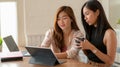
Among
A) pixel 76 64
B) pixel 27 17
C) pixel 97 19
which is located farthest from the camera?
pixel 27 17

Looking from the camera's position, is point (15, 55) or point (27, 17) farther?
point (27, 17)

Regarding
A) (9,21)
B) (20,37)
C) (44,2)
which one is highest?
(44,2)

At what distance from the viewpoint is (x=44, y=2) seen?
319 cm

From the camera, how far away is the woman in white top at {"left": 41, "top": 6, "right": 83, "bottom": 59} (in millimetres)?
2309

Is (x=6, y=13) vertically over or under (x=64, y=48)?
over

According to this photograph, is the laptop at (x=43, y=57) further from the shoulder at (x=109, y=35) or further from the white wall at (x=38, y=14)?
the white wall at (x=38, y=14)

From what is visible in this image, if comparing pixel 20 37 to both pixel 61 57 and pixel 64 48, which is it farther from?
pixel 61 57

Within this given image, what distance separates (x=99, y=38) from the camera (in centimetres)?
207

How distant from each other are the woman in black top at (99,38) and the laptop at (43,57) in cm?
27

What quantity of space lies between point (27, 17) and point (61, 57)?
3.97 feet

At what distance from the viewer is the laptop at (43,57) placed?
6.16 feet

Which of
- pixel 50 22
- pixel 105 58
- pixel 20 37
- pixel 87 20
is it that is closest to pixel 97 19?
pixel 87 20

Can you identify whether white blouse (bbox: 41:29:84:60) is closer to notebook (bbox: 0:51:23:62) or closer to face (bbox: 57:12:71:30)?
face (bbox: 57:12:71:30)

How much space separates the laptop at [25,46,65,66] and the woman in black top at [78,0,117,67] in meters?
0.27
